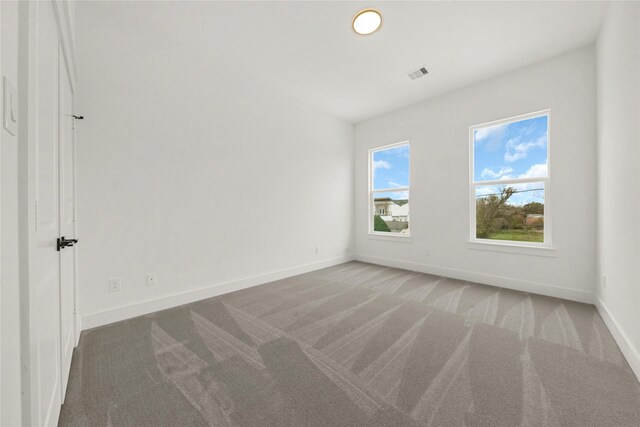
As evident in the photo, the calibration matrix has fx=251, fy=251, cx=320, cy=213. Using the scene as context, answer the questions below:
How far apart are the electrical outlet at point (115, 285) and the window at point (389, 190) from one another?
388cm

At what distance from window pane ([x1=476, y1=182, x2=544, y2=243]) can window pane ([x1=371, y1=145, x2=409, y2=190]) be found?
4.09 ft

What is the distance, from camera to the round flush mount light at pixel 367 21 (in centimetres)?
228

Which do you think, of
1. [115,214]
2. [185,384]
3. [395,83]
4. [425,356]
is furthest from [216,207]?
[395,83]

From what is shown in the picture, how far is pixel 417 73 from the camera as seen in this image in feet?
10.8

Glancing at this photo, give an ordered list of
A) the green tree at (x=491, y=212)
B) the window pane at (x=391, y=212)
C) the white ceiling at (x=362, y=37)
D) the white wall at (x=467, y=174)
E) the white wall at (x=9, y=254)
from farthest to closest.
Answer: the window pane at (x=391, y=212) < the green tree at (x=491, y=212) < the white wall at (x=467, y=174) < the white ceiling at (x=362, y=37) < the white wall at (x=9, y=254)

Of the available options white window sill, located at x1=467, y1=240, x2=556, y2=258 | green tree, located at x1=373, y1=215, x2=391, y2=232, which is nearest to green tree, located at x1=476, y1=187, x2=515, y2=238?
white window sill, located at x1=467, y1=240, x2=556, y2=258

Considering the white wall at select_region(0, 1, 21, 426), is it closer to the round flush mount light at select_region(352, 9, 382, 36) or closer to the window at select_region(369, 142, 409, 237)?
the round flush mount light at select_region(352, 9, 382, 36)

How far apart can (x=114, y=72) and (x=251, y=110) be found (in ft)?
4.81

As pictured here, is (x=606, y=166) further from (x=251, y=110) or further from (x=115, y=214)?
(x=115, y=214)

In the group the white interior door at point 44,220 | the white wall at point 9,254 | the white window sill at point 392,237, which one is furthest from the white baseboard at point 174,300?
the white wall at point 9,254

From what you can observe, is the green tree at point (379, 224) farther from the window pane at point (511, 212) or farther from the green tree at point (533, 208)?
the green tree at point (533, 208)

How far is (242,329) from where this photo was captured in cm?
222

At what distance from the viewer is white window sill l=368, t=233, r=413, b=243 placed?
169 inches

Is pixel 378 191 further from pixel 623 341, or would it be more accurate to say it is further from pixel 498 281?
pixel 623 341
